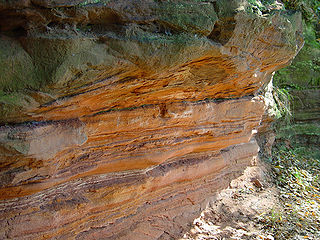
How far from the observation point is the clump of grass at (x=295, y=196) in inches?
156

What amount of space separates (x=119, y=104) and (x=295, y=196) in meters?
3.76

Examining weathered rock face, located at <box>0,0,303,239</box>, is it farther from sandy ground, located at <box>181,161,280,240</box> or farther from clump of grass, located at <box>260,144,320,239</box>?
clump of grass, located at <box>260,144,320,239</box>

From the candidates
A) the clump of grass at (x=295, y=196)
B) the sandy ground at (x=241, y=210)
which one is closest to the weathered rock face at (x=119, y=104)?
the sandy ground at (x=241, y=210)

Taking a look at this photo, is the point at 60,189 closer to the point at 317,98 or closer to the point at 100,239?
the point at 100,239

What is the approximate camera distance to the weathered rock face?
187 centimetres

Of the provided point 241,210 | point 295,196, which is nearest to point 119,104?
point 241,210

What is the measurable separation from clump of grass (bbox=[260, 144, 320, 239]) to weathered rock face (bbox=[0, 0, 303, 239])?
1.16 metres

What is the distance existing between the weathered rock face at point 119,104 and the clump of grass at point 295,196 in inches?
45.8

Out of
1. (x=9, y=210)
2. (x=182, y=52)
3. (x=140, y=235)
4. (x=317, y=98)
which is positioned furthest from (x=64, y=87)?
(x=317, y=98)

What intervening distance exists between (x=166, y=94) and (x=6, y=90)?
59.1 inches

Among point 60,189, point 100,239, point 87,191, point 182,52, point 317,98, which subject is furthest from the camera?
point 317,98

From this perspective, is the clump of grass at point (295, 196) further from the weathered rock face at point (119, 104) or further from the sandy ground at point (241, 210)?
the weathered rock face at point (119, 104)

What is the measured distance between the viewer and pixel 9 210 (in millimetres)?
2307

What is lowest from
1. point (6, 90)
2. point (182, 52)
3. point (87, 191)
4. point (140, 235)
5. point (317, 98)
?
point (140, 235)
